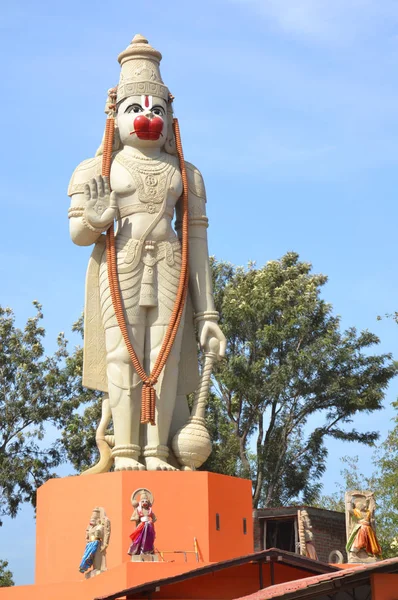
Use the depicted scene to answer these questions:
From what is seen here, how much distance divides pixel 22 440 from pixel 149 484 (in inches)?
388

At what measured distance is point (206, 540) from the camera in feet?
40.6

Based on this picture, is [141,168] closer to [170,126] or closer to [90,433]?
[170,126]

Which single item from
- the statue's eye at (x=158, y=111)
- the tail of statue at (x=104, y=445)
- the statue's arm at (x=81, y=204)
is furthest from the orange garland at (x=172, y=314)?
the tail of statue at (x=104, y=445)

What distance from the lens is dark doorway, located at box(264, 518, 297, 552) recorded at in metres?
18.9

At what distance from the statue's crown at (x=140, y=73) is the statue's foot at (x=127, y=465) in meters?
4.10

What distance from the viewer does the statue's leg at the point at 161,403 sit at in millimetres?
12805

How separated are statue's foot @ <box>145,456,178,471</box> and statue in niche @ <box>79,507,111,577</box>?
708 mm

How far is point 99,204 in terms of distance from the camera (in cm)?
1314

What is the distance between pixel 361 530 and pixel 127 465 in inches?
109

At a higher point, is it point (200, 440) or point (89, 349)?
point (89, 349)

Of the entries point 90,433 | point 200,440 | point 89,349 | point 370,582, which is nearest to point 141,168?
point 89,349

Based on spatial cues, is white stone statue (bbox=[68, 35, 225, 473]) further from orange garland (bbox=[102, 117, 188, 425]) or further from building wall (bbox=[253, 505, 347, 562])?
building wall (bbox=[253, 505, 347, 562])

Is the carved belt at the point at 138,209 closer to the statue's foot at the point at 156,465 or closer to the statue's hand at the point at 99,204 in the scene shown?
the statue's hand at the point at 99,204

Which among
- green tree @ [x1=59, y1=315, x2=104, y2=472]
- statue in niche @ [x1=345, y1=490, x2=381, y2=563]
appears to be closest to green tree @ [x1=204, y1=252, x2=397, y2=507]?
green tree @ [x1=59, y1=315, x2=104, y2=472]
